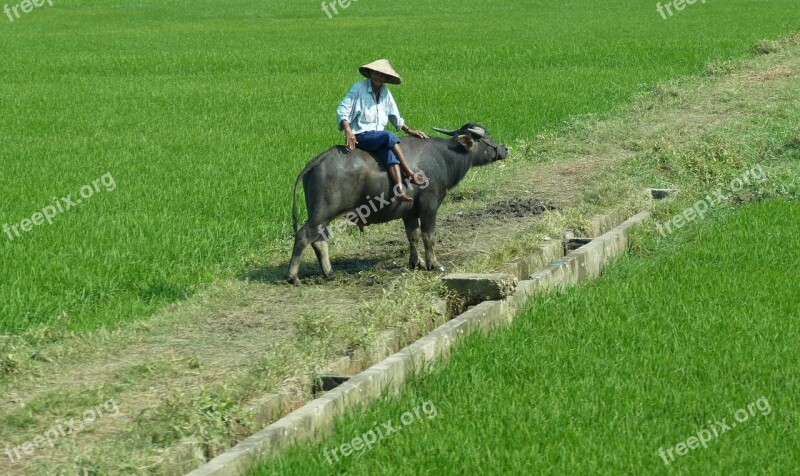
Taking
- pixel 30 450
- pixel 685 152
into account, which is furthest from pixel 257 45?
pixel 30 450

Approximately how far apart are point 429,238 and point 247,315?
5.76 ft

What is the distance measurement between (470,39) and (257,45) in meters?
5.09

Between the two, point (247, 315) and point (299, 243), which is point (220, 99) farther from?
point (247, 315)

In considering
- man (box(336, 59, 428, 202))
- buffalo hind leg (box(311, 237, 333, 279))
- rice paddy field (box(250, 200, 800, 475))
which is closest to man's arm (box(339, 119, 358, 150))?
man (box(336, 59, 428, 202))

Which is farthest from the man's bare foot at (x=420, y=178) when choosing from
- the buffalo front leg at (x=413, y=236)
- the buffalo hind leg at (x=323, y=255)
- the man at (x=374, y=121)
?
the buffalo hind leg at (x=323, y=255)

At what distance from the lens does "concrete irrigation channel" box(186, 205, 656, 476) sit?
5.28 m

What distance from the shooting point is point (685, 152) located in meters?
12.8

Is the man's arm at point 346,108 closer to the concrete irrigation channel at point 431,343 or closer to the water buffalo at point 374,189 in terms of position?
the water buffalo at point 374,189

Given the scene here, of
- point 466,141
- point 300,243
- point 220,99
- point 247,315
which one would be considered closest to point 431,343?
point 247,315

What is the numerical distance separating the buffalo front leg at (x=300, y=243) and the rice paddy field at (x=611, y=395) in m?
1.67

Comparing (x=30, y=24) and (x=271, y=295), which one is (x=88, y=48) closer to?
(x=30, y=24)

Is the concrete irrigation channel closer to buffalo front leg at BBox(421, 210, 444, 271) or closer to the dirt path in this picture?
the dirt path

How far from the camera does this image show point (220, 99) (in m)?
19.8

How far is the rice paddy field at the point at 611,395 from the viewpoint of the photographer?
5.17m
